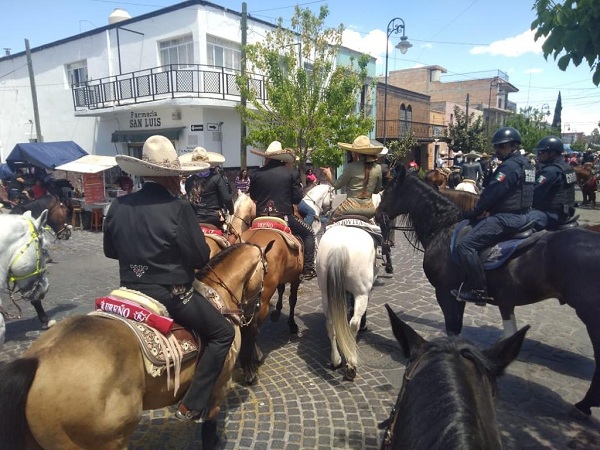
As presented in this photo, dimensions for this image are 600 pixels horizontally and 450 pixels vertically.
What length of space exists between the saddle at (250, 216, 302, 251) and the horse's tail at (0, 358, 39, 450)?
343 centimetres

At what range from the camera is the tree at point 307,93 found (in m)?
14.1

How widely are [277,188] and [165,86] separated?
13.9 meters

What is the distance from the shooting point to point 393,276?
825 centimetres

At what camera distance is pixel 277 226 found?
210 inches

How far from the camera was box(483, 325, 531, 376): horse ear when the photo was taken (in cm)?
183

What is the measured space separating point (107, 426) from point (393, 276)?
267 inches

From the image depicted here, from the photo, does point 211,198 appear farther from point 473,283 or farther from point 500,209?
point 500,209

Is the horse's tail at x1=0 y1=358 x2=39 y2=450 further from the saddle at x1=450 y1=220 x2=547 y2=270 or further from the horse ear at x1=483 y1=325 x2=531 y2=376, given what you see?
the saddle at x1=450 y1=220 x2=547 y2=270

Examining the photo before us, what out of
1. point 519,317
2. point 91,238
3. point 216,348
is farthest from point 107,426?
point 91,238

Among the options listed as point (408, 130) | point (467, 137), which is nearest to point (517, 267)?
point (408, 130)

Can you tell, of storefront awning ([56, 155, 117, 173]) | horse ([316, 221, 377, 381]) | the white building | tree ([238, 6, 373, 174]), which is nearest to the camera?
horse ([316, 221, 377, 381])

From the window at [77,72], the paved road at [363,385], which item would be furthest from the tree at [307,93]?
the window at [77,72]

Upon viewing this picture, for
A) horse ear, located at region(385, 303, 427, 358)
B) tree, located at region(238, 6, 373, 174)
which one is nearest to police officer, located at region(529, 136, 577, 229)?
horse ear, located at region(385, 303, 427, 358)

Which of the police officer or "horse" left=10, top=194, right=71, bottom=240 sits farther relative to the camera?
"horse" left=10, top=194, right=71, bottom=240
